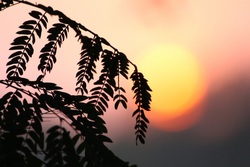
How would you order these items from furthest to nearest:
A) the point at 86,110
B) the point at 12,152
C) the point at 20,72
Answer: the point at 20,72, the point at 86,110, the point at 12,152

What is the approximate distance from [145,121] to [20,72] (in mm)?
1047

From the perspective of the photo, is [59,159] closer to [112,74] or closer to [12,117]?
[12,117]

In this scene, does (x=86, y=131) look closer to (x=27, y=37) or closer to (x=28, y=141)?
(x=28, y=141)

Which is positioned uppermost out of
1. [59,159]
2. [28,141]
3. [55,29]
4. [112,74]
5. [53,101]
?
[55,29]

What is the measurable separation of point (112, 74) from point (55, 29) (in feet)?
1.86

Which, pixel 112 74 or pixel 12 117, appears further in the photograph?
pixel 112 74

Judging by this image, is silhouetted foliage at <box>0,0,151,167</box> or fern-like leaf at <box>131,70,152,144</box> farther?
fern-like leaf at <box>131,70,152,144</box>

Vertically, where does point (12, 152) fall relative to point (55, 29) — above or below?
below

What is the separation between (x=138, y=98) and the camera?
3656 millimetres

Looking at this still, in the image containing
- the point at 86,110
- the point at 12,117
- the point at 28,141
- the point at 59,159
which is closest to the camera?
the point at 59,159

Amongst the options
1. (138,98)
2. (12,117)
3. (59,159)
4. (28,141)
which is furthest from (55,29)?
(59,159)

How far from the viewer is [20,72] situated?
348 cm

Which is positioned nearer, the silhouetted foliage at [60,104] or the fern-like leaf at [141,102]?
the silhouetted foliage at [60,104]

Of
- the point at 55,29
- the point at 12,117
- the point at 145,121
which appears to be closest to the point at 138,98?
the point at 145,121
